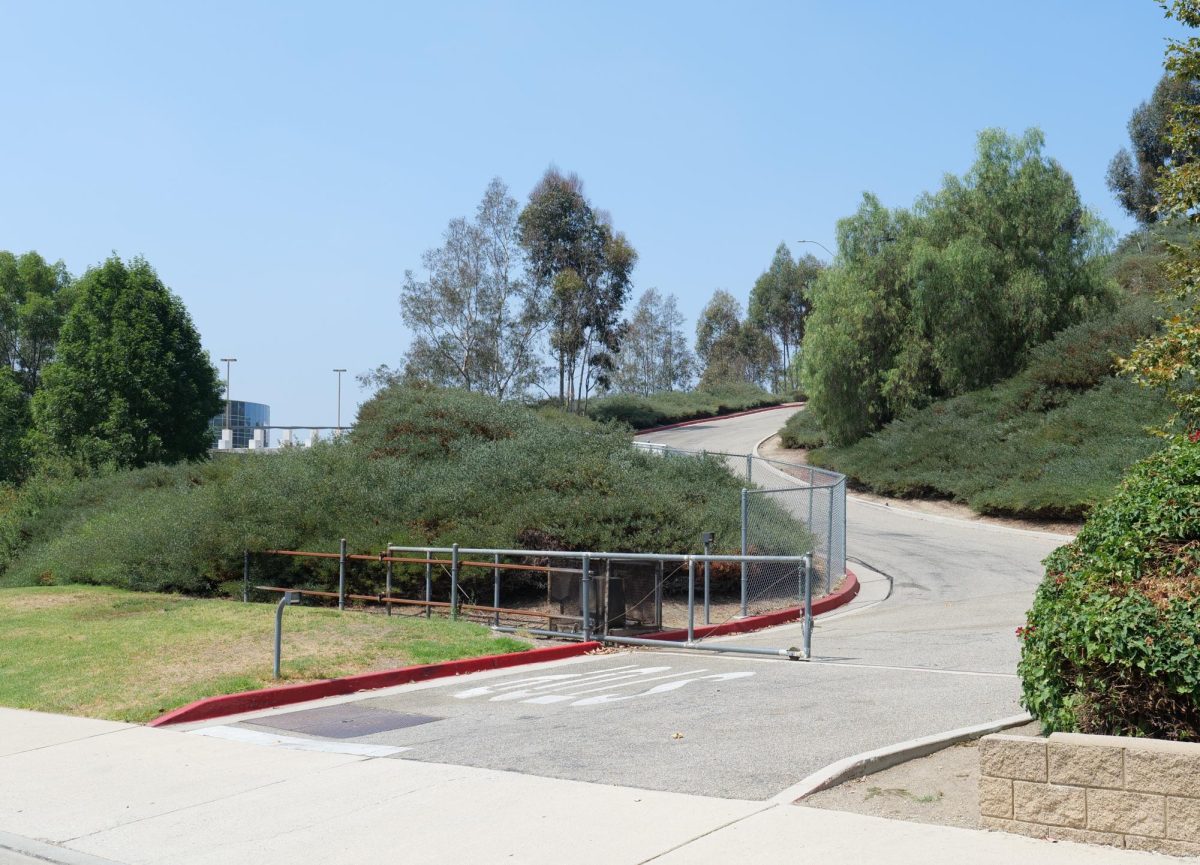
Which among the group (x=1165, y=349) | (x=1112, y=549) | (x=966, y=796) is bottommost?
(x=966, y=796)

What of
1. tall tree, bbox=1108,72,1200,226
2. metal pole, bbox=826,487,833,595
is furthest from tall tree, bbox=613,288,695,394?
metal pole, bbox=826,487,833,595

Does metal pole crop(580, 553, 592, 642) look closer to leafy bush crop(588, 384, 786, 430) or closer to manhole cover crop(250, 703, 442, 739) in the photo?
manhole cover crop(250, 703, 442, 739)

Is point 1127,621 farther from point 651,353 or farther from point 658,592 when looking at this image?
point 651,353

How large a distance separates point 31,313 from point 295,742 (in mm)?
63128

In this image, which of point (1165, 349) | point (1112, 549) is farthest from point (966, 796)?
point (1165, 349)

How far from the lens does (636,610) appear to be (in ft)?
50.5

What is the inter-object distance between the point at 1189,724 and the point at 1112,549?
118 centimetres

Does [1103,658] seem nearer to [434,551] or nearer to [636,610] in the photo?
[636,610]

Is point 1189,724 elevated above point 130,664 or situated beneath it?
elevated above

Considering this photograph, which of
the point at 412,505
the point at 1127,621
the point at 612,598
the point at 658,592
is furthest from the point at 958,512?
the point at 1127,621

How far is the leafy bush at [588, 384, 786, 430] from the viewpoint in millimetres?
70750

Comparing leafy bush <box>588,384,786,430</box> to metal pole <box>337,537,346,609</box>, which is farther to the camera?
leafy bush <box>588,384,786,430</box>

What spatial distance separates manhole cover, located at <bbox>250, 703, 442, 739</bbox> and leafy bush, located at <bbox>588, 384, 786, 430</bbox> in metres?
54.2

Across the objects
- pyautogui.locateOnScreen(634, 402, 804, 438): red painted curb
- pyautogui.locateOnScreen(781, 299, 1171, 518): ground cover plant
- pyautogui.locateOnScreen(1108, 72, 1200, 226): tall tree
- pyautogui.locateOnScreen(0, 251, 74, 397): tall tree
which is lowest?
pyautogui.locateOnScreen(781, 299, 1171, 518): ground cover plant
